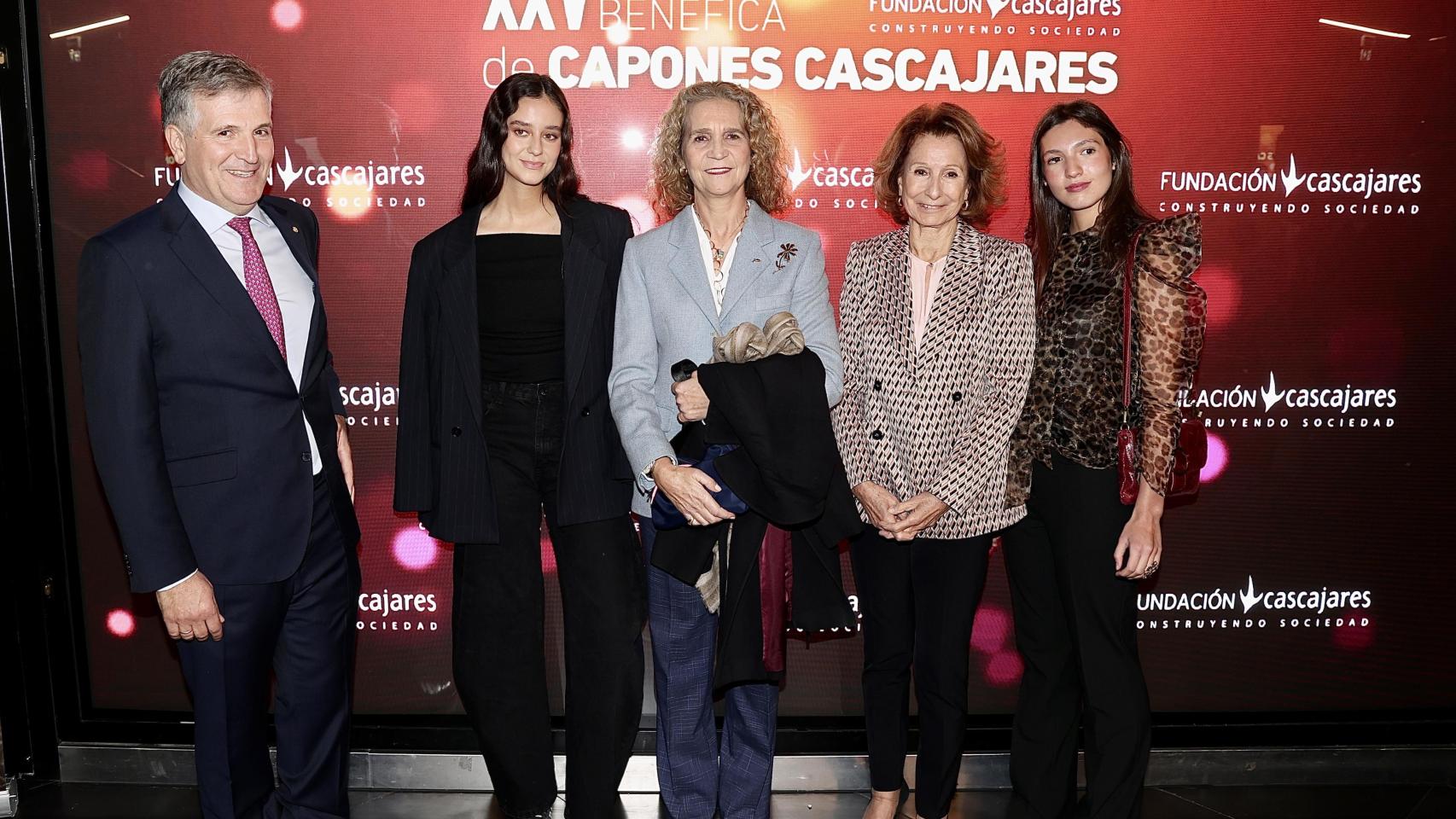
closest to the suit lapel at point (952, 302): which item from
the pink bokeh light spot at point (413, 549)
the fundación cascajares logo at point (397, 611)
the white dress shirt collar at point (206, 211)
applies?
the white dress shirt collar at point (206, 211)

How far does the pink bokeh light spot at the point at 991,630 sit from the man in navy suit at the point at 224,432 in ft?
7.09

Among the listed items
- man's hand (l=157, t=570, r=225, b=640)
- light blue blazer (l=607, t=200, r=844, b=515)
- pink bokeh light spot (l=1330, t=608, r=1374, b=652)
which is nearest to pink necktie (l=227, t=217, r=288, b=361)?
man's hand (l=157, t=570, r=225, b=640)

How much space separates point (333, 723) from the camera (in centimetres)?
256

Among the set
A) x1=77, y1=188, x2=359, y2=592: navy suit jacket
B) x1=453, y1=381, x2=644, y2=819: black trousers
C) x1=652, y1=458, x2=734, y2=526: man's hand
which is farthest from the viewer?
x1=453, y1=381, x2=644, y2=819: black trousers

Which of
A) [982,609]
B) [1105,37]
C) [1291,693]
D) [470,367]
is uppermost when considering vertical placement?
A: [1105,37]

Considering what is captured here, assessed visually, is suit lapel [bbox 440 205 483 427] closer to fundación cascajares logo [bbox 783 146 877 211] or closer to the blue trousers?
the blue trousers

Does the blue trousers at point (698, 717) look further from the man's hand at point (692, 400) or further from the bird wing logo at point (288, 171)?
the bird wing logo at point (288, 171)

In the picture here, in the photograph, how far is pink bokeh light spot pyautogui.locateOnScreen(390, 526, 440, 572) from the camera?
11.4ft

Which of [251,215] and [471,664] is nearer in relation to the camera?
[251,215]

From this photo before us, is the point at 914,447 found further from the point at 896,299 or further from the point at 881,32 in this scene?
the point at 881,32

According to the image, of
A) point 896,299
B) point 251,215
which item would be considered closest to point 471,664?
point 251,215

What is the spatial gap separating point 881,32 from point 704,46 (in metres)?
0.58

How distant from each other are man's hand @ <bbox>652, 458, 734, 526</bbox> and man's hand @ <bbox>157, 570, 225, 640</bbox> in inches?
41.4

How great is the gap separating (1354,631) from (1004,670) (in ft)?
4.11
